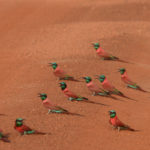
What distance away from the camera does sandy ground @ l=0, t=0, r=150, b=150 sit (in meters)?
9.42

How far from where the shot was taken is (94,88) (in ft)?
38.2

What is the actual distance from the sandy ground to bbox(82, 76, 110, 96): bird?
0.80ft

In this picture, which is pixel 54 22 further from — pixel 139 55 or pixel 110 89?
pixel 110 89

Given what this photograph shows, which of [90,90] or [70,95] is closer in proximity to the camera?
[70,95]

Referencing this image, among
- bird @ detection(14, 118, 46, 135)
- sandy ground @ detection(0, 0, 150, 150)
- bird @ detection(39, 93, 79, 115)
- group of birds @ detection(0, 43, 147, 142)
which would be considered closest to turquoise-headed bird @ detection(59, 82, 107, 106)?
group of birds @ detection(0, 43, 147, 142)

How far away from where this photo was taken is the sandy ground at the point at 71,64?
9.42 m

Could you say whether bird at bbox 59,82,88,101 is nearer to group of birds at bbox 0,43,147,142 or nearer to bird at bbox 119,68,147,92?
group of birds at bbox 0,43,147,142

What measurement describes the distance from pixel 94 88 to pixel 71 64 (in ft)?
10.1

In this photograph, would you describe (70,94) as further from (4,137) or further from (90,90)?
(4,137)

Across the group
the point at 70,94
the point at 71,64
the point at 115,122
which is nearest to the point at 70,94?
the point at 70,94

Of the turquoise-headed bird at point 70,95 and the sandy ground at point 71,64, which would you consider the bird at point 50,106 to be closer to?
the sandy ground at point 71,64

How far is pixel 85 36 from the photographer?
1847 cm

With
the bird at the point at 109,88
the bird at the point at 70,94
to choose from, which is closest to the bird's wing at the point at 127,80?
the bird at the point at 109,88

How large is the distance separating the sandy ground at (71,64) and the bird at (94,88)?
242mm
